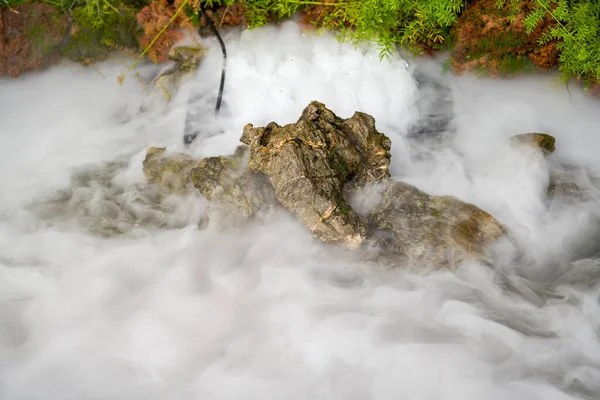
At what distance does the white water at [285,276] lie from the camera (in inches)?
160

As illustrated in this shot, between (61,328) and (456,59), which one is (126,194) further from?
(456,59)

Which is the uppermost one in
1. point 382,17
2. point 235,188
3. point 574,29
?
point 574,29

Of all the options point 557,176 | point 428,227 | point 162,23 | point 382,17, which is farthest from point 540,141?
point 162,23

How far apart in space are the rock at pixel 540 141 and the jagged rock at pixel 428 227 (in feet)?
3.14

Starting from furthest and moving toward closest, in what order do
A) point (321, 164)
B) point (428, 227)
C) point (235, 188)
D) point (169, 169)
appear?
1. point (169, 169)
2. point (235, 188)
3. point (428, 227)
4. point (321, 164)

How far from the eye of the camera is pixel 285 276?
4574 mm

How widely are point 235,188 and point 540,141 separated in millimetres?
2811

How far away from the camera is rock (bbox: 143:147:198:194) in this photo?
16.2ft

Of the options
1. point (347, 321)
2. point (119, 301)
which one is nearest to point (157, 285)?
point (119, 301)

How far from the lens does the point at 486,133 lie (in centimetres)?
525

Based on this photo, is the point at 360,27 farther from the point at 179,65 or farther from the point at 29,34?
the point at 29,34

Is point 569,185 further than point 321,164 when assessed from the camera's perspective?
Yes

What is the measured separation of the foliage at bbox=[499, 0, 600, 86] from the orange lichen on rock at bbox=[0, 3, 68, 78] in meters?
4.69

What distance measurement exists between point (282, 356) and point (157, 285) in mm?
1271
